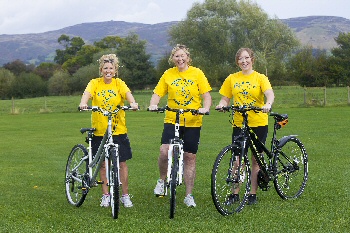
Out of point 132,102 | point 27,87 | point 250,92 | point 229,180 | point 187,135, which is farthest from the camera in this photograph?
point 27,87

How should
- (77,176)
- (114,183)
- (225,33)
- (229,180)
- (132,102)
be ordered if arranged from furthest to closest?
1. (225,33)
2. (77,176)
3. (132,102)
4. (229,180)
5. (114,183)

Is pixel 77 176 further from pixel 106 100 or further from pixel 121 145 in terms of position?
pixel 106 100

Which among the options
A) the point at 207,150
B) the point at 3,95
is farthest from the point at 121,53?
the point at 207,150

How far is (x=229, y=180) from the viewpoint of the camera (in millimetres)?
6602

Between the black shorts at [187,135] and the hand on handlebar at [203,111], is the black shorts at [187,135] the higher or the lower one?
the lower one

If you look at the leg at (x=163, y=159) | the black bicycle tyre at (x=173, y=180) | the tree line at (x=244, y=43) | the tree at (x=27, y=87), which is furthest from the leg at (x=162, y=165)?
the tree at (x=27, y=87)

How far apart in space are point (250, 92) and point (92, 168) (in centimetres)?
208

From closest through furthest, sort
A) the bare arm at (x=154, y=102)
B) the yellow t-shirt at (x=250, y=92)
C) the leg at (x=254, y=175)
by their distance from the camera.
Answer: the bare arm at (x=154, y=102) < the yellow t-shirt at (x=250, y=92) < the leg at (x=254, y=175)

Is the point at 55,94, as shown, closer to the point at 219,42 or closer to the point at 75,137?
the point at 219,42

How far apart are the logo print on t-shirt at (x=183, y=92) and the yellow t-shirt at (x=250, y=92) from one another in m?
0.53

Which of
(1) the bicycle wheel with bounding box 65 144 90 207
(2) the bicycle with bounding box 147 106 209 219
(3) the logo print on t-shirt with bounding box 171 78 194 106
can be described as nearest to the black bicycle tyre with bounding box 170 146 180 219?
(2) the bicycle with bounding box 147 106 209 219

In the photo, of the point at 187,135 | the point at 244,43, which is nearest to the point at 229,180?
the point at 187,135

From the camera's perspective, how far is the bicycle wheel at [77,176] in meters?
7.06

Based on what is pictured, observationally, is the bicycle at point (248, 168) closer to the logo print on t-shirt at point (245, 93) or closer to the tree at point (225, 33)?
the logo print on t-shirt at point (245, 93)
